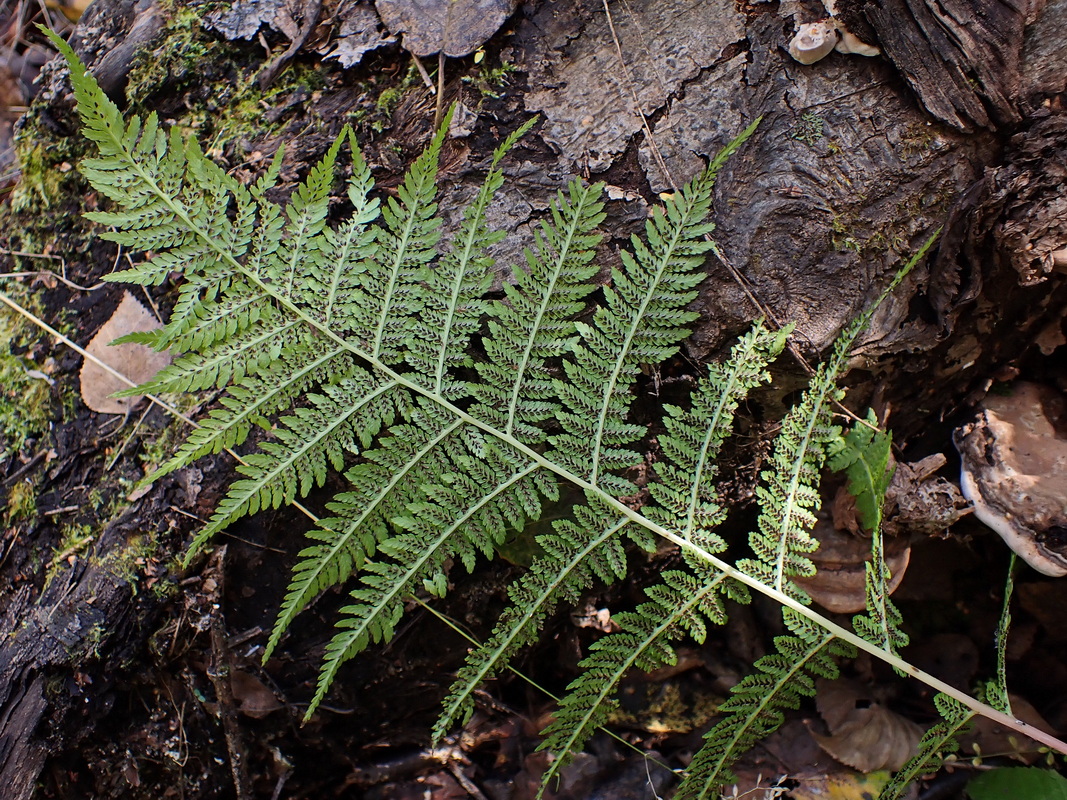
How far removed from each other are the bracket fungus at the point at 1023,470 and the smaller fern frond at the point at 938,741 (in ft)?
1.98

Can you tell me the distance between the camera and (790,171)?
2283 millimetres

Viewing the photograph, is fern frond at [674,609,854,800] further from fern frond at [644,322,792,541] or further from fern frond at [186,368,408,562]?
fern frond at [186,368,408,562]

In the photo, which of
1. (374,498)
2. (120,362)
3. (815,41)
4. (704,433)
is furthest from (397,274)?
(815,41)

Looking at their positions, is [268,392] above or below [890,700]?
above

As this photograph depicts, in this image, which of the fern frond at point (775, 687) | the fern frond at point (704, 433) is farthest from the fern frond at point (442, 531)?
the fern frond at point (775, 687)

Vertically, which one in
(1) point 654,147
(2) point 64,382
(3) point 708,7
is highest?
(2) point 64,382

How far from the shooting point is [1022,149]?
86.5 inches

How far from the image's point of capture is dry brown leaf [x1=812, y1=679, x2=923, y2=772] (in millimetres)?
2885

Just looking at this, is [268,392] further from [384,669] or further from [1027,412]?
[1027,412]

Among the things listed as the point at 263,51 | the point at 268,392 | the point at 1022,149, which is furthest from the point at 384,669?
the point at 1022,149

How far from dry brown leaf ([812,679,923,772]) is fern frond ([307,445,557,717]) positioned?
5.84ft

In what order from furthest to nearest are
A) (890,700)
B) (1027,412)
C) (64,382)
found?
(890,700)
(64,382)
(1027,412)

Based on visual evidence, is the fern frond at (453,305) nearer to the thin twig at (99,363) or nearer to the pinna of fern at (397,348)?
the pinna of fern at (397,348)

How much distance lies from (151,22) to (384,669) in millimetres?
2873
